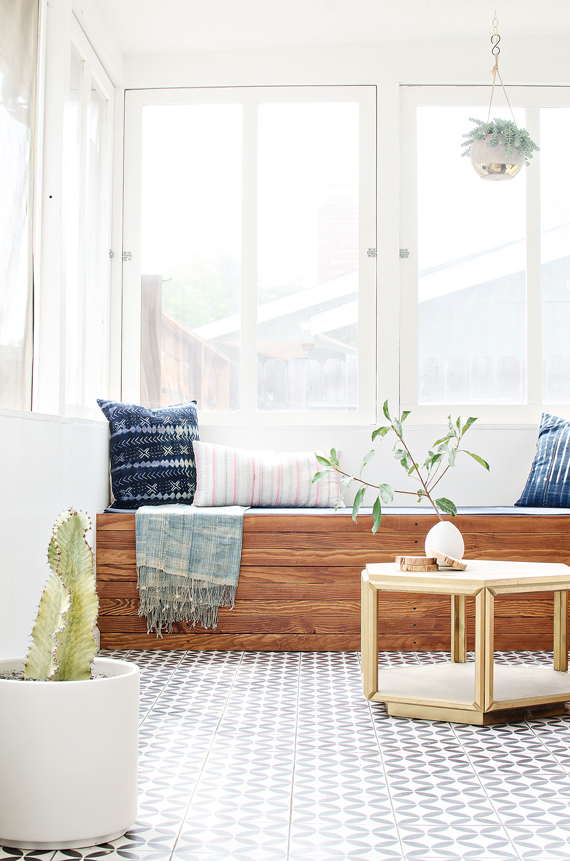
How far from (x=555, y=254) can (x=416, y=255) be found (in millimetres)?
721

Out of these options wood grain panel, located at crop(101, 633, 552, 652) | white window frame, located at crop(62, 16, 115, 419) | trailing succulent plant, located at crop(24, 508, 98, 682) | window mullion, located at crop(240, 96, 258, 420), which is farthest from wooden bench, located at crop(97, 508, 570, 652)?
trailing succulent plant, located at crop(24, 508, 98, 682)

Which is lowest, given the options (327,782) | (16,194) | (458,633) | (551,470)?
(327,782)

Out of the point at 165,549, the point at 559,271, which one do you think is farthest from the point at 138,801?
the point at 559,271

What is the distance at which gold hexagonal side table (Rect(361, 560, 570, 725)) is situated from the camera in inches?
88.6

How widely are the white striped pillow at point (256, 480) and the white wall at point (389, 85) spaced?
0.92 feet

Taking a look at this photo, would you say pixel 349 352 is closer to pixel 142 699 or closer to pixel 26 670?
pixel 142 699

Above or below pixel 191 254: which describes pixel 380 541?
below

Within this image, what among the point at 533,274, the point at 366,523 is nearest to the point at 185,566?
the point at 366,523

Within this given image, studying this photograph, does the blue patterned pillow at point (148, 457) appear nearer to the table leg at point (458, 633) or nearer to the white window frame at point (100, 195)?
the white window frame at point (100, 195)

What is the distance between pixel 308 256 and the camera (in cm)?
399

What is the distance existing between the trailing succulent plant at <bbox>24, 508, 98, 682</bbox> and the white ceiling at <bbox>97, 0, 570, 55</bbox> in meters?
2.90

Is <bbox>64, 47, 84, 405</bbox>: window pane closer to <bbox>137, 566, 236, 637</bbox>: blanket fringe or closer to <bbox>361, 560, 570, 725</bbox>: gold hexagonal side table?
<bbox>137, 566, 236, 637</bbox>: blanket fringe

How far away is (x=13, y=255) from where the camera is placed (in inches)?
103

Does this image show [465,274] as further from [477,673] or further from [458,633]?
[477,673]
